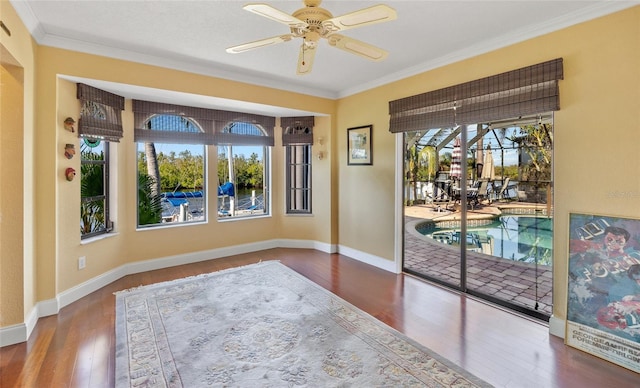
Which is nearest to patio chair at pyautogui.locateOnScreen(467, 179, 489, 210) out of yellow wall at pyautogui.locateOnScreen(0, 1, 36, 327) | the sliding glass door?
the sliding glass door

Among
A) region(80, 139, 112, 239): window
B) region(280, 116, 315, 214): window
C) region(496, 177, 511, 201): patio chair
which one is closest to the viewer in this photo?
region(496, 177, 511, 201): patio chair

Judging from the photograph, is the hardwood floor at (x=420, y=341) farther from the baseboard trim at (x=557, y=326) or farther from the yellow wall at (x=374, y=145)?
the yellow wall at (x=374, y=145)

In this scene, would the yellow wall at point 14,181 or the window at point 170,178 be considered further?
the window at point 170,178

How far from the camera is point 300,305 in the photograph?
10.6 ft

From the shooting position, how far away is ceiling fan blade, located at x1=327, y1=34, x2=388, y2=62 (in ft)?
7.25

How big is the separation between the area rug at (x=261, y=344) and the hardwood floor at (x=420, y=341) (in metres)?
0.16

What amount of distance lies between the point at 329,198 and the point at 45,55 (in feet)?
13.2

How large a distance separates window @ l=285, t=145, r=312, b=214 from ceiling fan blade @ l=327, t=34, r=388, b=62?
3.29m

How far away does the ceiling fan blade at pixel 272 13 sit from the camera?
1691 mm

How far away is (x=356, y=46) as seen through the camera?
2.34 m

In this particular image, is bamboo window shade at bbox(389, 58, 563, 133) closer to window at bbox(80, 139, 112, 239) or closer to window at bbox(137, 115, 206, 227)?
window at bbox(137, 115, 206, 227)

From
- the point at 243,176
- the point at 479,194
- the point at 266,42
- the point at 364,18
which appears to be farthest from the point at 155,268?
the point at 479,194

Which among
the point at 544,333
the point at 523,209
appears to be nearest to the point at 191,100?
the point at 523,209

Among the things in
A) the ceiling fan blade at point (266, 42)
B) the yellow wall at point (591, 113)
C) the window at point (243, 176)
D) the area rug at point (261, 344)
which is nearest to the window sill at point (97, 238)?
the area rug at point (261, 344)
